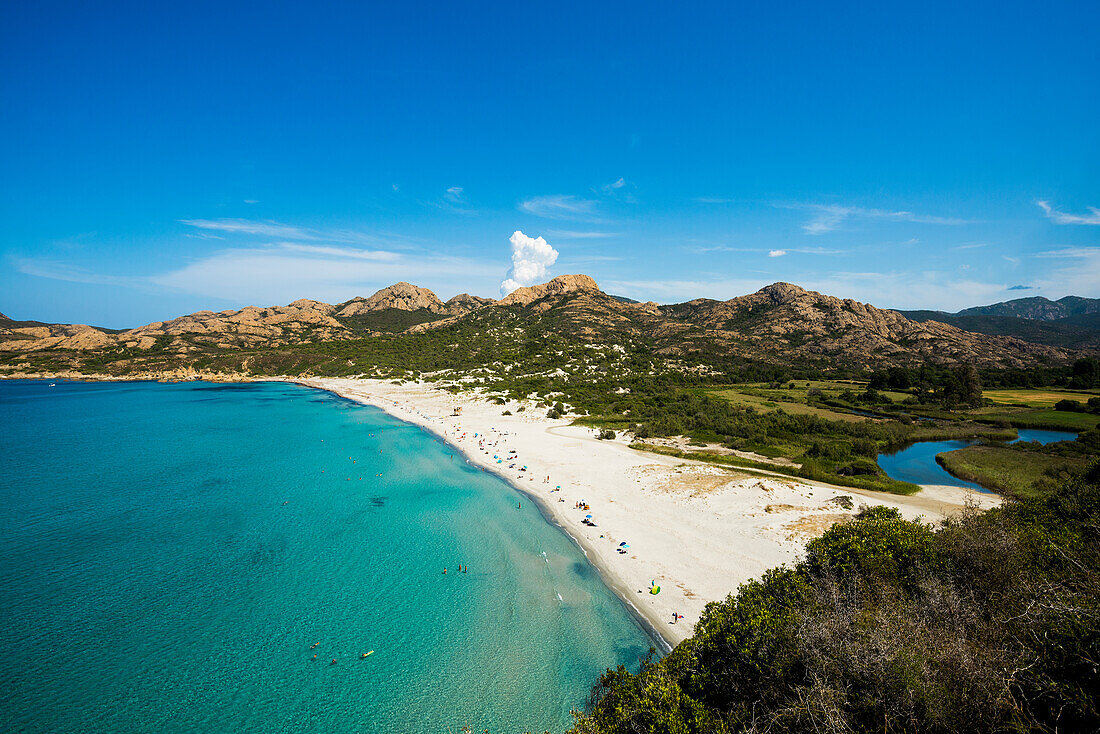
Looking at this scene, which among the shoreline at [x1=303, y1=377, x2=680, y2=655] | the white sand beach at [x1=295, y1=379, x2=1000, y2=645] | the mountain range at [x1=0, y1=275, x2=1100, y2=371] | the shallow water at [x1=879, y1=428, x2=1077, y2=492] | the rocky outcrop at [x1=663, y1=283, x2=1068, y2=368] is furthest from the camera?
the mountain range at [x1=0, y1=275, x2=1100, y2=371]

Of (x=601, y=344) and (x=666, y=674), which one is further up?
(x=601, y=344)

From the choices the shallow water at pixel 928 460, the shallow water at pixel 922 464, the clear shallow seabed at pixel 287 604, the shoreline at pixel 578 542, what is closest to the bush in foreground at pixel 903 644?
the shoreline at pixel 578 542

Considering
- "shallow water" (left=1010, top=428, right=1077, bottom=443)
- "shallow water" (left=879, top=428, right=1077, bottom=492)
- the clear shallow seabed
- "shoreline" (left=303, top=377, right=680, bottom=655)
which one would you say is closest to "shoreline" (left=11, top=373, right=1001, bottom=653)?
"shoreline" (left=303, top=377, right=680, bottom=655)

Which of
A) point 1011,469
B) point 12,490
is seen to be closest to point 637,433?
point 1011,469

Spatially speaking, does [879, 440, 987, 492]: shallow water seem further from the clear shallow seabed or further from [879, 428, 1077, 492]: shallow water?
the clear shallow seabed

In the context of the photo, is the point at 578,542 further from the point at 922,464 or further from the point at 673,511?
the point at 922,464

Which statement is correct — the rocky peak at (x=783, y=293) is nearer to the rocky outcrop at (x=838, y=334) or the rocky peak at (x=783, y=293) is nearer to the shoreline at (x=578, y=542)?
the rocky outcrop at (x=838, y=334)

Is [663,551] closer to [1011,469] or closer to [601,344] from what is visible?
[1011,469]
